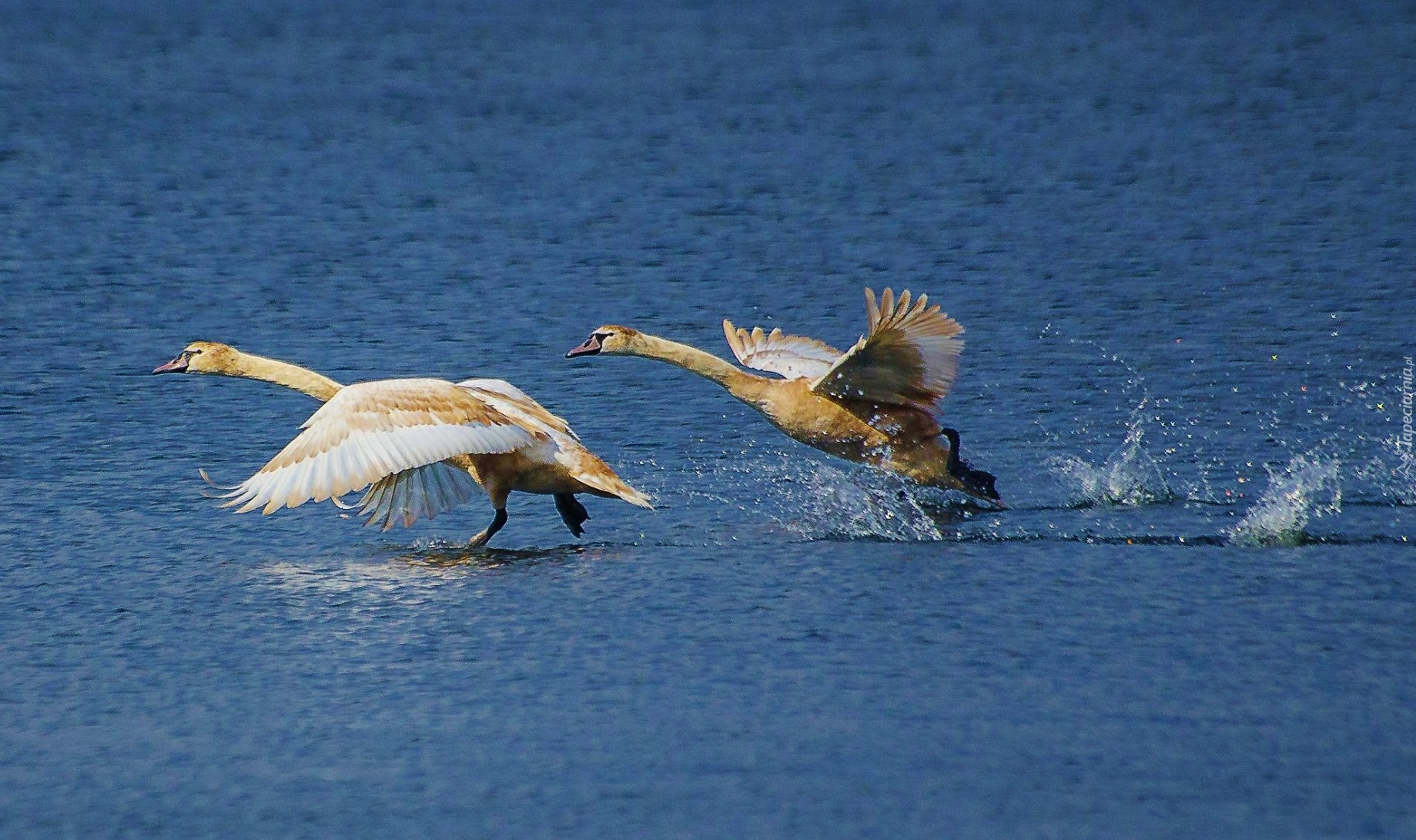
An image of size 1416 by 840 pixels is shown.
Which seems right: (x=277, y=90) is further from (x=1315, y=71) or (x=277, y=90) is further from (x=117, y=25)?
(x=1315, y=71)

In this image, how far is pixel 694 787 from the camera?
7.25 meters

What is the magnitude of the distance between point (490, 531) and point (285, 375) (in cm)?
183

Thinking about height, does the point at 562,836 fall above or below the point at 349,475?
below

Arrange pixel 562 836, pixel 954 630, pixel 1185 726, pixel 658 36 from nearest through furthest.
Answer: pixel 562 836
pixel 1185 726
pixel 954 630
pixel 658 36

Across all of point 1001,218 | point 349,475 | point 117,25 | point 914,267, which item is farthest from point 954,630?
point 117,25

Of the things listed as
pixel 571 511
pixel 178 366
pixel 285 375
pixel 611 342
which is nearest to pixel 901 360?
pixel 611 342

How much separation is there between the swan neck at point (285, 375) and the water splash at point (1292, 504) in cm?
474

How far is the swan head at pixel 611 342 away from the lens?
11875 mm

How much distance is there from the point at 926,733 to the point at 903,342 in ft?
12.2

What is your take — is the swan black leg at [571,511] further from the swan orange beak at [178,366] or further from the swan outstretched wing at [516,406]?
the swan orange beak at [178,366]

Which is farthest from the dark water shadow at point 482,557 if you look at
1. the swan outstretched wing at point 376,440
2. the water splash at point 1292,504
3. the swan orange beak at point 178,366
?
the water splash at point 1292,504

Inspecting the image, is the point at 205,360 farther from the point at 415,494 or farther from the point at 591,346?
the point at 591,346

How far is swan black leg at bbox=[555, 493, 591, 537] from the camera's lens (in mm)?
10570

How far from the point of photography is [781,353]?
509 inches
